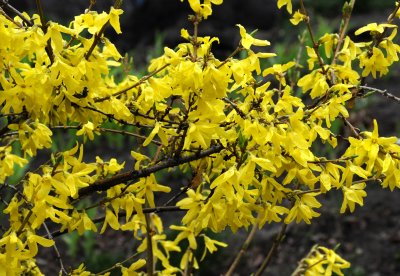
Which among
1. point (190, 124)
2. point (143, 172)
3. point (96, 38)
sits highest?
point (96, 38)

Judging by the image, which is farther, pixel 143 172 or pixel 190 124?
pixel 143 172

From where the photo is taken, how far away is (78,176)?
1.86m

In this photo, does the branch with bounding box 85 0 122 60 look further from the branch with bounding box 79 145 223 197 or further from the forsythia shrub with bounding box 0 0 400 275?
the branch with bounding box 79 145 223 197

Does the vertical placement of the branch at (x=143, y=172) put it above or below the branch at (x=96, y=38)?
below

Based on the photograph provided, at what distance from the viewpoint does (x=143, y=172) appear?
2.00 metres

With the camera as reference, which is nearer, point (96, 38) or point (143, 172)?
point (96, 38)

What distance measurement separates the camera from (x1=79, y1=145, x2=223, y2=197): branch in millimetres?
1921

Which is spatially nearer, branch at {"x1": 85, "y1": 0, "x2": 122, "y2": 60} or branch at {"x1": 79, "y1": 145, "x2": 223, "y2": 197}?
branch at {"x1": 85, "y1": 0, "x2": 122, "y2": 60}

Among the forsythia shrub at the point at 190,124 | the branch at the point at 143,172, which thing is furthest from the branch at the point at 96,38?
the branch at the point at 143,172

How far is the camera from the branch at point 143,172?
192cm

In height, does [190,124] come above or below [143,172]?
above

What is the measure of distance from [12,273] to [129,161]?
3.82m

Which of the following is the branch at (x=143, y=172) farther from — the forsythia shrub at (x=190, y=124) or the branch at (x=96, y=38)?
the branch at (x=96, y=38)

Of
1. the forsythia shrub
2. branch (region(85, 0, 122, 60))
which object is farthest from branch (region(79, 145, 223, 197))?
branch (region(85, 0, 122, 60))
